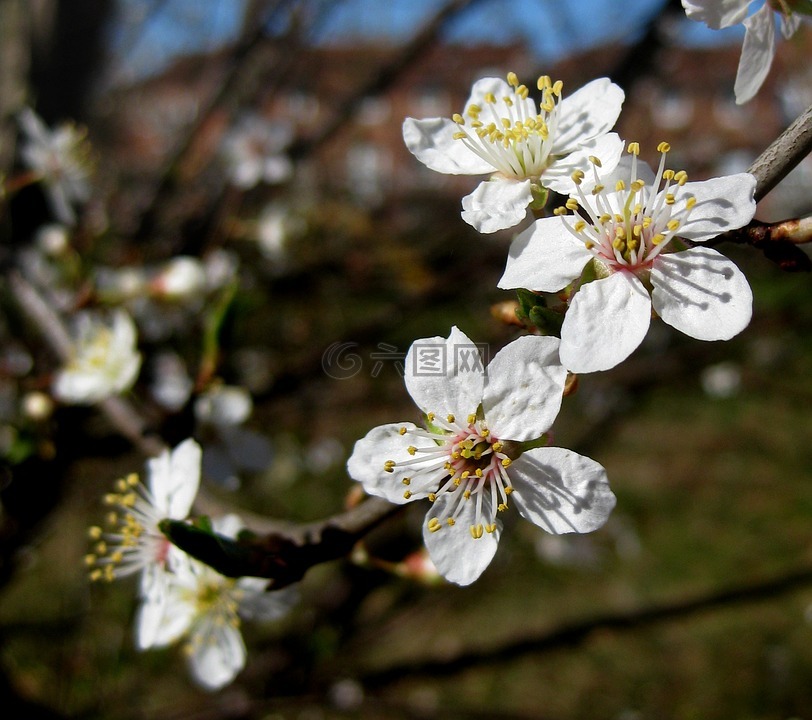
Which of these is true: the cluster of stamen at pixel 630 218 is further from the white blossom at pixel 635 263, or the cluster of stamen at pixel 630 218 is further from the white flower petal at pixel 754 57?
the white flower petal at pixel 754 57

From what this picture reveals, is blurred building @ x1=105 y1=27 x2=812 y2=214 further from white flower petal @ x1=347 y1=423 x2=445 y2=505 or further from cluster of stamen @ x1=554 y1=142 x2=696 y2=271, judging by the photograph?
white flower petal @ x1=347 y1=423 x2=445 y2=505

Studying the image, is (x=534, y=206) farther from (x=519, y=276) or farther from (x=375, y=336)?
(x=375, y=336)

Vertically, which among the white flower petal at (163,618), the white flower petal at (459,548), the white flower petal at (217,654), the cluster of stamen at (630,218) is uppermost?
the cluster of stamen at (630,218)

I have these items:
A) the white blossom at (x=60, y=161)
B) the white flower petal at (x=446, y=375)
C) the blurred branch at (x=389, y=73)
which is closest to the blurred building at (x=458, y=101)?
the blurred branch at (x=389, y=73)

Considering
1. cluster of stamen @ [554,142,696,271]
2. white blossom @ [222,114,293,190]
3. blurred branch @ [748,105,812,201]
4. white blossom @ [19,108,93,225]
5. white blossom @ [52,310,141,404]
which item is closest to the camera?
blurred branch @ [748,105,812,201]

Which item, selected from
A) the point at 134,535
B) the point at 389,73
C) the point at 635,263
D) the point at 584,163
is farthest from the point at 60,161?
the point at 635,263

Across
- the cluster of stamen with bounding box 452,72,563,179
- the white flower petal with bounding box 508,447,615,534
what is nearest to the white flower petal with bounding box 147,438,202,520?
the white flower petal with bounding box 508,447,615,534
